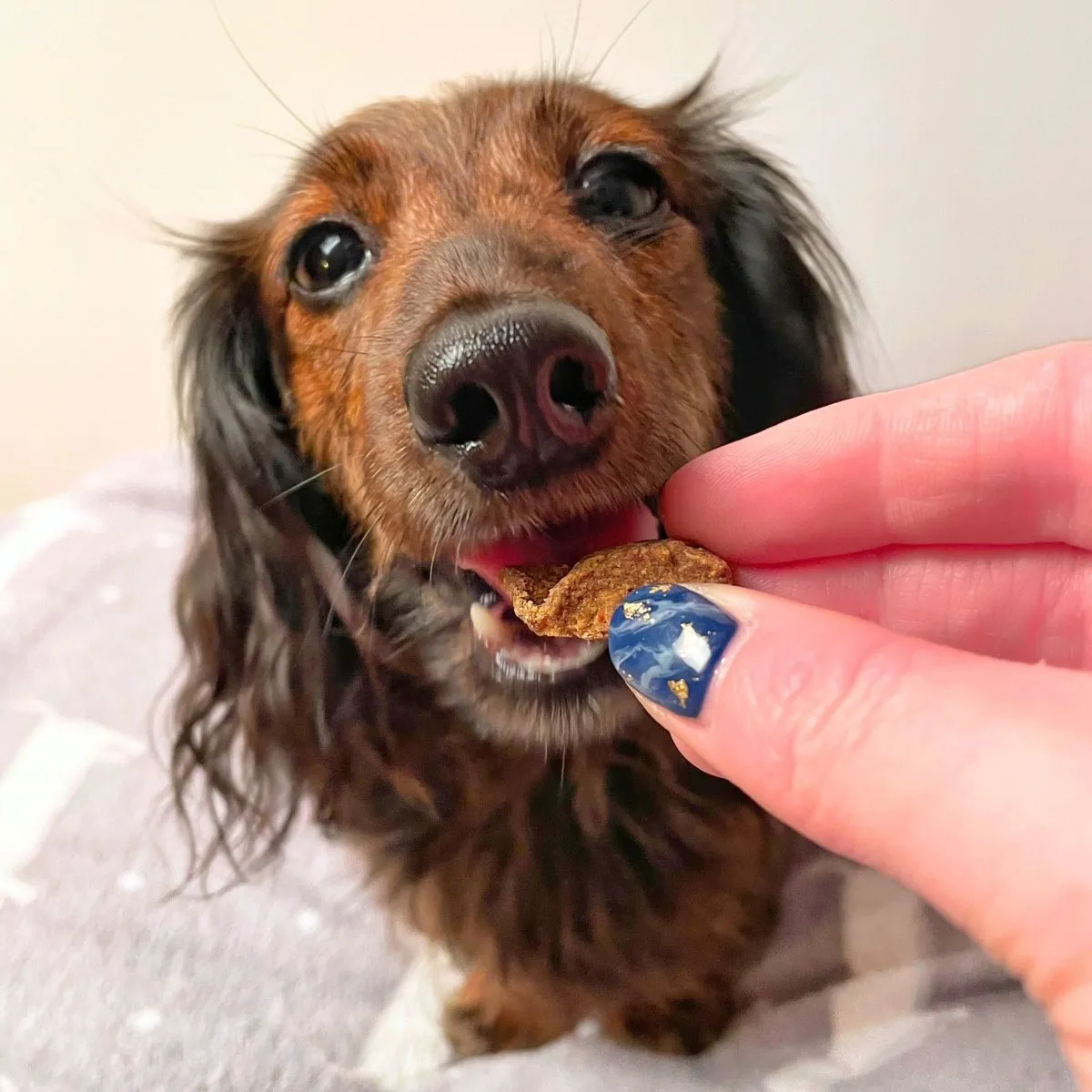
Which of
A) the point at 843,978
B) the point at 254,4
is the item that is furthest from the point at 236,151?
the point at 843,978

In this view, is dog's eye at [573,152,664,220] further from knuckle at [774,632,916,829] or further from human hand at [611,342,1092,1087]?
knuckle at [774,632,916,829]

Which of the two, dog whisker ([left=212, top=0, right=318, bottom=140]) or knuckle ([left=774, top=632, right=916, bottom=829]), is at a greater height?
dog whisker ([left=212, top=0, right=318, bottom=140])

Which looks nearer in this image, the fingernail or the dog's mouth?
the fingernail

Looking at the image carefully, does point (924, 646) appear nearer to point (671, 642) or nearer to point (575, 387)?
point (671, 642)

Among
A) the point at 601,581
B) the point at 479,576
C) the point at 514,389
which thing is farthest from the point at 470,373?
the point at 479,576

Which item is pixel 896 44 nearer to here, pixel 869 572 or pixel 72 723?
pixel 869 572

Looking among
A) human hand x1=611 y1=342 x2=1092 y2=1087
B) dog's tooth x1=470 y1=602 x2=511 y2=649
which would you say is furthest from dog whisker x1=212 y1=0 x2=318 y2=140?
human hand x1=611 y1=342 x2=1092 y2=1087

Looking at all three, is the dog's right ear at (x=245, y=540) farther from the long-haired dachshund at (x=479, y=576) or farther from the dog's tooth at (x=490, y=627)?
the dog's tooth at (x=490, y=627)
